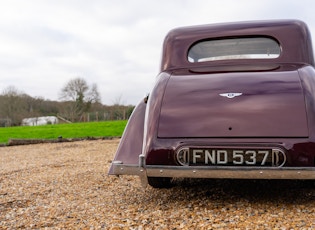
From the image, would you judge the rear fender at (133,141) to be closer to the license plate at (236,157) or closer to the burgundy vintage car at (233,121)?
the burgundy vintage car at (233,121)

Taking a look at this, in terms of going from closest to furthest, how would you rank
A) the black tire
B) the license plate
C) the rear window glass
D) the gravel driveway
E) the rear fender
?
the gravel driveway → the license plate → the rear fender → the black tire → the rear window glass

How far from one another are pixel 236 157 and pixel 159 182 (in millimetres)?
1242

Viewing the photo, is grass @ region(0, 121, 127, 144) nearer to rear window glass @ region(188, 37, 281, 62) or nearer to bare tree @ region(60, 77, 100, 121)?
rear window glass @ region(188, 37, 281, 62)

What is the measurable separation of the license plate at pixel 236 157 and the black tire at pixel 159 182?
0.85m

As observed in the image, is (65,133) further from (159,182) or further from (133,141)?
(133,141)

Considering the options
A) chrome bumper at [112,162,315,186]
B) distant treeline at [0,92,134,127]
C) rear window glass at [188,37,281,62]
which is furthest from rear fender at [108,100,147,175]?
distant treeline at [0,92,134,127]

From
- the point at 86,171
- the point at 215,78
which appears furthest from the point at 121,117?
the point at 215,78

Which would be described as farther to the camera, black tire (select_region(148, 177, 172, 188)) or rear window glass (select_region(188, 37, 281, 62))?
rear window glass (select_region(188, 37, 281, 62))

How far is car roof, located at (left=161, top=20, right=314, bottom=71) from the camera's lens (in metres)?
3.92

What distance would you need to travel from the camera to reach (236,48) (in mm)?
4422

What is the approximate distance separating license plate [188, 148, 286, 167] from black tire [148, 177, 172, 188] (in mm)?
847

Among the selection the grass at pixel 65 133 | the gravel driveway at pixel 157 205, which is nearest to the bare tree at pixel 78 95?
the grass at pixel 65 133

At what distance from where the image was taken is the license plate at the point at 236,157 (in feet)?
9.82

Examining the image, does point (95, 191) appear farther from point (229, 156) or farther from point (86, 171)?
point (229, 156)
